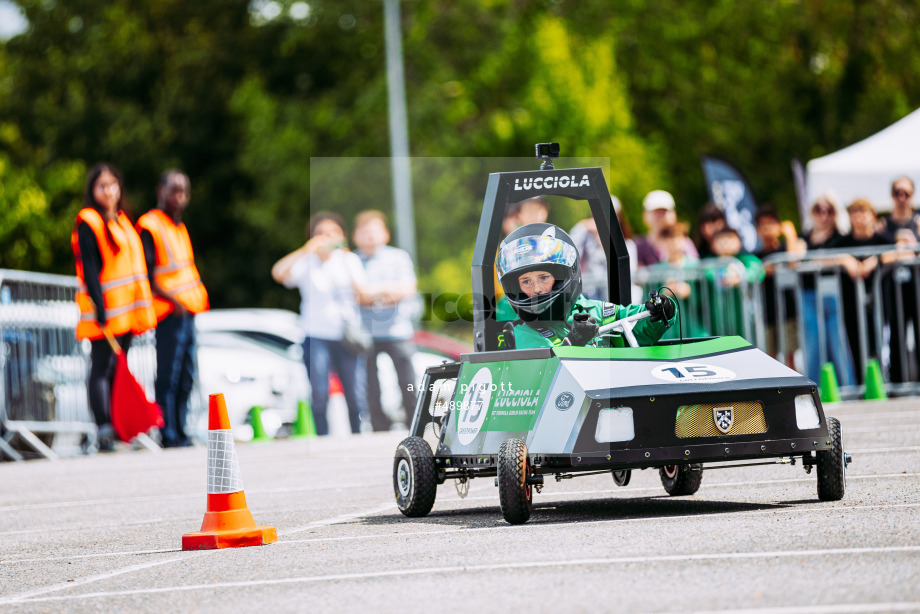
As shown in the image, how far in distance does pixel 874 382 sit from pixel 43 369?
9195mm

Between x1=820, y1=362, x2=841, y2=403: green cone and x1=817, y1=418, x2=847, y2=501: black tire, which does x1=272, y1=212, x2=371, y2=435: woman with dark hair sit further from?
x1=817, y1=418, x2=847, y2=501: black tire

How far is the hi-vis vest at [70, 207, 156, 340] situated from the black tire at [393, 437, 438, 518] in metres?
8.55

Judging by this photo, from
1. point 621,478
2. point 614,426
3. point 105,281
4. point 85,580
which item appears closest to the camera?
point 85,580

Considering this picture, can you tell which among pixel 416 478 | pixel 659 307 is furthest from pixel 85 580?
pixel 659 307

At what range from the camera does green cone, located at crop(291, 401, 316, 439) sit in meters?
19.1

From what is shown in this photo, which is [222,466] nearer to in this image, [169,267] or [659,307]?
[659,307]

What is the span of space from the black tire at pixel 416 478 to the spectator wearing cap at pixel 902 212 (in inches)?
386

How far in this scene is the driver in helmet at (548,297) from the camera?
900 cm

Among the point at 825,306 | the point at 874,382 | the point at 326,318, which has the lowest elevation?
the point at 874,382

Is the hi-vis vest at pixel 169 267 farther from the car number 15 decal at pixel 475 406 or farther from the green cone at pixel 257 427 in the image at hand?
the car number 15 decal at pixel 475 406

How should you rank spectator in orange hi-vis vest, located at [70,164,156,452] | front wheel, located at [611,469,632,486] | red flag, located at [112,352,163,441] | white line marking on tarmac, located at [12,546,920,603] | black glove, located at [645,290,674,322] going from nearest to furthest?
white line marking on tarmac, located at [12,546,920,603] → black glove, located at [645,290,674,322] → front wheel, located at [611,469,632,486] → red flag, located at [112,352,163,441] → spectator in orange hi-vis vest, located at [70,164,156,452]

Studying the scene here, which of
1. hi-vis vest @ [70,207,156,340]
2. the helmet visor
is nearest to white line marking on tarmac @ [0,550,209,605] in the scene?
the helmet visor

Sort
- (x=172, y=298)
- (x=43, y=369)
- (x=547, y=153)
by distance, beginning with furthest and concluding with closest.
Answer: (x=43, y=369)
(x=172, y=298)
(x=547, y=153)

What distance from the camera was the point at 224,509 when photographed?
8211 mm
